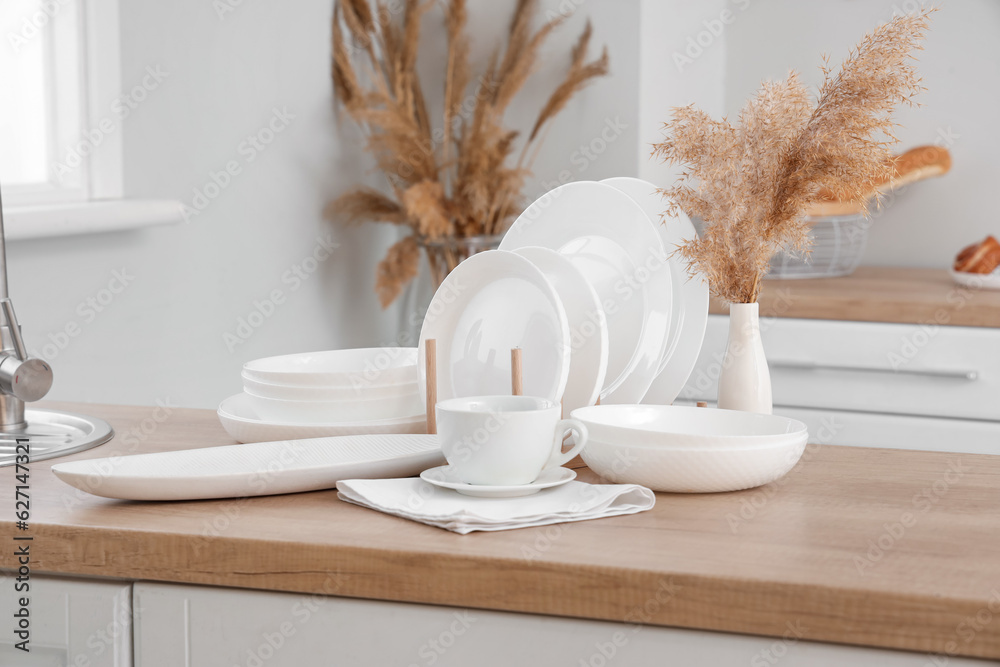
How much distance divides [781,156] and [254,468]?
1.96ft

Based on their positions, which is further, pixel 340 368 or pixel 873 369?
pixel 873 369

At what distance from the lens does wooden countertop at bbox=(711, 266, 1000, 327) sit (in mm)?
2059

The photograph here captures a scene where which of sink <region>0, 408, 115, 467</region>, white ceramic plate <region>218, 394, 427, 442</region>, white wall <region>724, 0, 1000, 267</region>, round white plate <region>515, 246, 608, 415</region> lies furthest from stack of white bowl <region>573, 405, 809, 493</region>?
white wall <region>724, 0, 1000, 267</region>

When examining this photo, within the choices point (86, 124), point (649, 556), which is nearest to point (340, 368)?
point (649, 556)

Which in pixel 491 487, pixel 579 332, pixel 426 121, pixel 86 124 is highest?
pixel 426 121

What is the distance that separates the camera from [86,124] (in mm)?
1764

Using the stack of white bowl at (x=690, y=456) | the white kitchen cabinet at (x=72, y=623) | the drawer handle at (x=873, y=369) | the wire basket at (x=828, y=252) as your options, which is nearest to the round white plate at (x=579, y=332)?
the stack of white bowl at (x=690, y=456)

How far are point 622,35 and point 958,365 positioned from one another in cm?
116

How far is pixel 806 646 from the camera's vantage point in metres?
0.68

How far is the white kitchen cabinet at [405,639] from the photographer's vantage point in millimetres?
688

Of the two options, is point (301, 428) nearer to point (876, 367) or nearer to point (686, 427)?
point (686, 427)

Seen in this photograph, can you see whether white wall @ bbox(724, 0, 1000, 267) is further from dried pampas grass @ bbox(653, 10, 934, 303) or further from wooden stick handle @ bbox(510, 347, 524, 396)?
wooden stick handle @ bbox(510, 347, 524, 396)

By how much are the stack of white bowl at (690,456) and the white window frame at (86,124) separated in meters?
1.18

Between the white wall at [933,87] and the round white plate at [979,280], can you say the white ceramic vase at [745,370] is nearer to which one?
the round white plate at [979,280]
